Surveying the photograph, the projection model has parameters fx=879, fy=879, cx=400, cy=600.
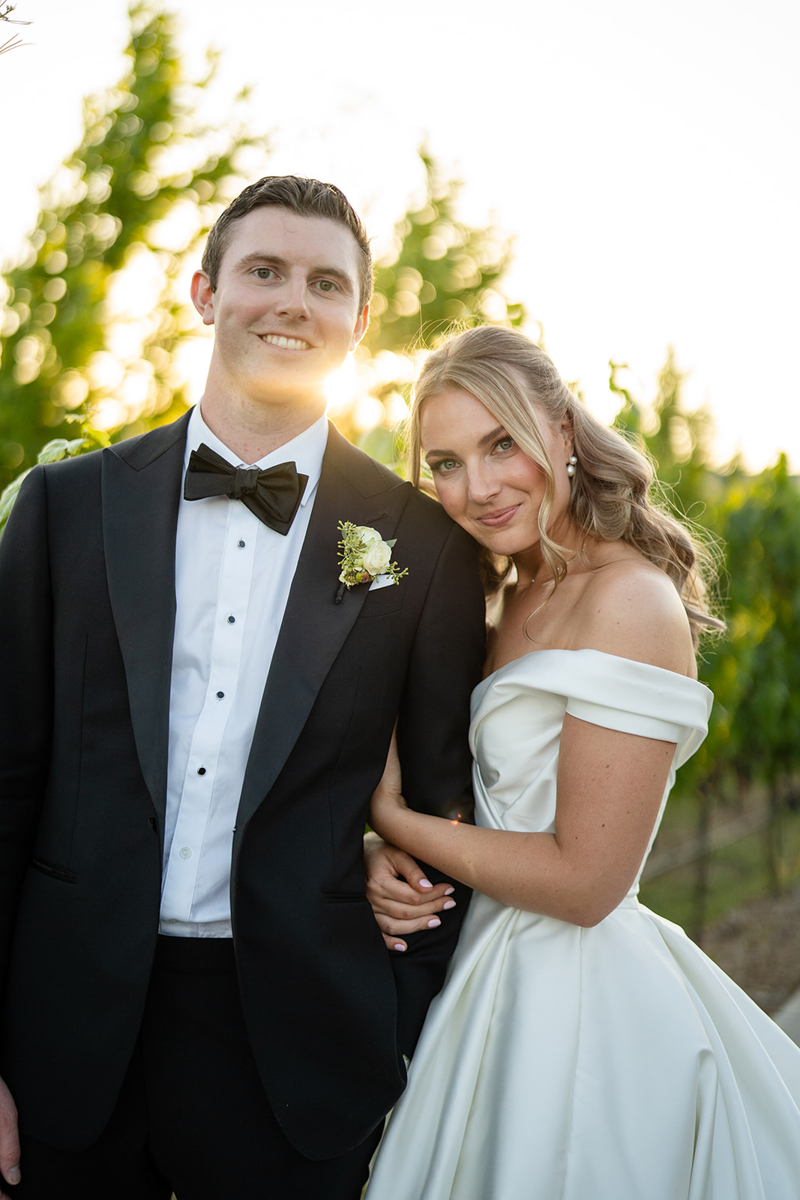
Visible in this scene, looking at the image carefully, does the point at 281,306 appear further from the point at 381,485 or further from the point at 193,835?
the point at 193,835

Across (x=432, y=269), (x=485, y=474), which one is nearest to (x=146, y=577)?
(x=485, y=474)

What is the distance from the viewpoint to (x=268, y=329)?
6.78 feet

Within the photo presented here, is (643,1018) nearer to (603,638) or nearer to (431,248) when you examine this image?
(603,638)

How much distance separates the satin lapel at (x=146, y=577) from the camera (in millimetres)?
1813

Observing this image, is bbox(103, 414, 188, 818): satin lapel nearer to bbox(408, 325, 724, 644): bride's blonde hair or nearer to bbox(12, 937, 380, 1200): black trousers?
bbox(12, 937, 380, 1200): black trousers

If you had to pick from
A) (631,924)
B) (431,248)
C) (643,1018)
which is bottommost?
(643,1018)

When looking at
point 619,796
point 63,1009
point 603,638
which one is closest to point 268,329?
point 603,638

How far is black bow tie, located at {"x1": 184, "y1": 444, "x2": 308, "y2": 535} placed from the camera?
199 centimetres

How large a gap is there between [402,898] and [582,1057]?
546 mm

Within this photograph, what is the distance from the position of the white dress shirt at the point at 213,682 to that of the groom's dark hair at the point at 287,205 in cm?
68

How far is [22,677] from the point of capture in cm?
192

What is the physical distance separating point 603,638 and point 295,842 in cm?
84

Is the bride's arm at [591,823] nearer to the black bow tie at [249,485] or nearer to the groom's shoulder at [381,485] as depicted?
the groom's shoulder at [381,485]

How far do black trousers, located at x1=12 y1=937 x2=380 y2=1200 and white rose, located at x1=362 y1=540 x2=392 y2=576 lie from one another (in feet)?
2.88
